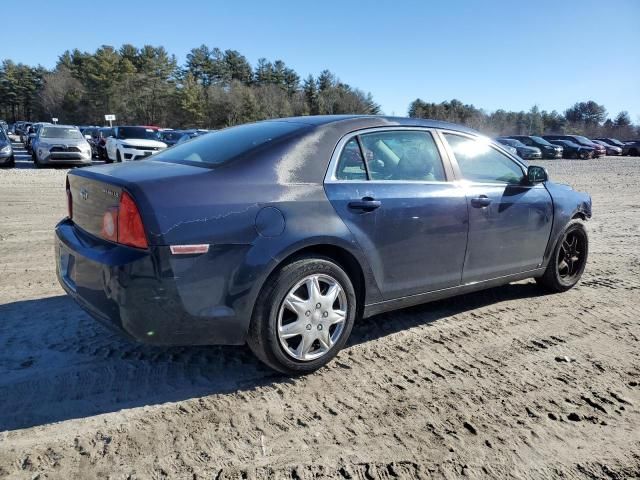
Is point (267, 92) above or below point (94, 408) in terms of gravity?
above

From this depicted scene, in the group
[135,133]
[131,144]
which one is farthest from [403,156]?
[135,133]

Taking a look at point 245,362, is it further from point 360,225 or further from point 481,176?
point 481,176

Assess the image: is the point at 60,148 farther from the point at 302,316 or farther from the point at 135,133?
the point at 302,316

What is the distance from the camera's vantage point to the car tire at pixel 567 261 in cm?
482

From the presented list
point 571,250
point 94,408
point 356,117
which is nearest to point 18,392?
point 94,408

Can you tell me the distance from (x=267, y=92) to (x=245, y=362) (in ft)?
255

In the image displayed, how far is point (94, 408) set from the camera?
274 centimetres

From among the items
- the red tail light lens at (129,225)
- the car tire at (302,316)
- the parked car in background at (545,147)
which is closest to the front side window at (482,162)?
the car tire at (302,316)

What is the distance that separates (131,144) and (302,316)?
17639mm

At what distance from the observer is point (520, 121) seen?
99750 mm

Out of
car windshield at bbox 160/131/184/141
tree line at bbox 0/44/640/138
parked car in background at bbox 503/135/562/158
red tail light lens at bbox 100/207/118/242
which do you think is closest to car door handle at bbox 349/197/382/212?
red tail light lens at bbox 100/207/118/242

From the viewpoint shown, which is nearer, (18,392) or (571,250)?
(18,392)

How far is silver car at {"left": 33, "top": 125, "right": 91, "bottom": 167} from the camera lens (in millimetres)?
18062

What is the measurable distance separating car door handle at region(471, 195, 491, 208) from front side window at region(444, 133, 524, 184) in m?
0.17
